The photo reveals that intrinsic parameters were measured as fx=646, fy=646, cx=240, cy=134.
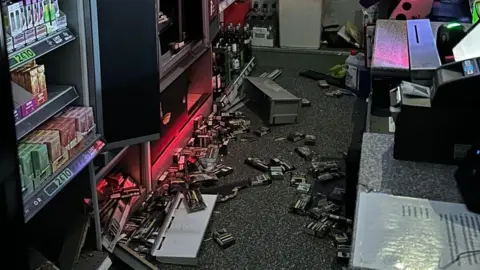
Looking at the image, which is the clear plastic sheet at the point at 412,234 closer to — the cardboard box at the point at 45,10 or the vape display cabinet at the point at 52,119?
the vape display cabinet at the point at 52,119

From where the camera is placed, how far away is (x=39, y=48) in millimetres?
2174

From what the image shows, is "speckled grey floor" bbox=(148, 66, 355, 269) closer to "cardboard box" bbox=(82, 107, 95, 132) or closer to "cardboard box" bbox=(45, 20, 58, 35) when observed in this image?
"cardboard box" bbox=(82, 107, 95, 132)

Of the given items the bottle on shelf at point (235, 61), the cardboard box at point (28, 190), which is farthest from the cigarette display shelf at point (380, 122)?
the bottle on shelf at point (235, 61)

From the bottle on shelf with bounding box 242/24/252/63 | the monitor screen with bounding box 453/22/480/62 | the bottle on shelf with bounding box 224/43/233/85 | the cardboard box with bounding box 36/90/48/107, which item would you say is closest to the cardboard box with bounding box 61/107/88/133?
the cardboard box with bounding box 36/90/48/107

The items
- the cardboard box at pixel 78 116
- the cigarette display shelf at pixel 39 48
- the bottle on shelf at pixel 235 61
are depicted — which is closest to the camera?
the cigarette display shelf at pixel 39 48

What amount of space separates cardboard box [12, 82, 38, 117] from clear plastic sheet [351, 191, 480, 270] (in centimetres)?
115

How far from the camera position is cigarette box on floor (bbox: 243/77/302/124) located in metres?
4.41

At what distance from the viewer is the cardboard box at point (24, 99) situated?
6.97ft

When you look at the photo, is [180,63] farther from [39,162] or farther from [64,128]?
[39,162]

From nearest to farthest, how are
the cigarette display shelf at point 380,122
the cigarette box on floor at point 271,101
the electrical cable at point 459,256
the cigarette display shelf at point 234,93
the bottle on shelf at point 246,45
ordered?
the electrical cable at point 459,256
the cigarette display shelf at point 380,122
the cigarette box on floor at point 271,101
the cigarette display shelf at point 234,93
the bottle on shelf at point 246,45

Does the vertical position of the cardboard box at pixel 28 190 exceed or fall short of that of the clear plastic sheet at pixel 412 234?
it falls short

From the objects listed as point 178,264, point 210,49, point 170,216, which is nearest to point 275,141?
point 210,49

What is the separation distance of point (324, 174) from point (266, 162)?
0.37 metres

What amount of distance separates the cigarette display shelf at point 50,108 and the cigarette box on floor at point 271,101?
211 cm
